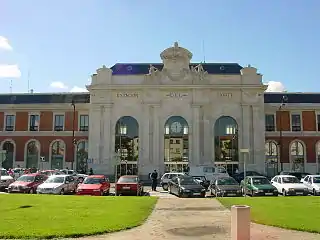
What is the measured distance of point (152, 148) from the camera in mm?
51938

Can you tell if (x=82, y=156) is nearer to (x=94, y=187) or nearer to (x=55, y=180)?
(x=55, y=180)

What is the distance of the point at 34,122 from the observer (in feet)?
187

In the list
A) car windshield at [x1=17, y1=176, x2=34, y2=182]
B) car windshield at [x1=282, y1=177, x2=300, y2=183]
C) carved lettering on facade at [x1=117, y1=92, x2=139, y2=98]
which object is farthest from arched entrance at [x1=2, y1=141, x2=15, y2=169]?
car windshield at [x1=282, y1=177, x2=300, y2=183]

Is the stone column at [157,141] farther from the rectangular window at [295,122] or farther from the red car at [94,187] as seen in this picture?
the red car at [94,187]

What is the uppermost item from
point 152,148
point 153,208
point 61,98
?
point 61,98

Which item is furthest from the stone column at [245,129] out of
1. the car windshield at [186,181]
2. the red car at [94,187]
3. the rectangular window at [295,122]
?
the red car at [94,187]

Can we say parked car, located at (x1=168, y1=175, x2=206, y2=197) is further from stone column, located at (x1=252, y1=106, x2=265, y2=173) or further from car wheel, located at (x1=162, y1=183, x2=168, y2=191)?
stone column, located at (x1=252, y1=106, x2=265, y2=173)

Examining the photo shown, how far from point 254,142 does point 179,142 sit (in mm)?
9945

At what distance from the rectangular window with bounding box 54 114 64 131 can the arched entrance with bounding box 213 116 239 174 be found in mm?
21951

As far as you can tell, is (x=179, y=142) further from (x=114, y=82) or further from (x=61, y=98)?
(x=61, y=98)

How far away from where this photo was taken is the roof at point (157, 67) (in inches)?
2203

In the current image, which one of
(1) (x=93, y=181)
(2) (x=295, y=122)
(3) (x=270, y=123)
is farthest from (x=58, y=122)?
(2) (x=295, y=122)

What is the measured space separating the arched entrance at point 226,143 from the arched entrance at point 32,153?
25056 mm

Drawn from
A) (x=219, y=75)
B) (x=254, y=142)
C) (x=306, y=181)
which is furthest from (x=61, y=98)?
(x=306, y=181)
